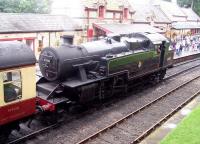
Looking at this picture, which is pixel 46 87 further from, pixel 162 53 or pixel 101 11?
pixel 101 11

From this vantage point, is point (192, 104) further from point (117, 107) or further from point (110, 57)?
point (110, 57)

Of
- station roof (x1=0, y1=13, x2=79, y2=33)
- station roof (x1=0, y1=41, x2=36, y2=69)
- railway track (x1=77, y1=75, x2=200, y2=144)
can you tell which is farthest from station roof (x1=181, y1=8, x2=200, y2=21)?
station roof (x1=0, y1=41, x2=36, y2=69)

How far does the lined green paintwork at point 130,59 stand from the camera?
13.1 m

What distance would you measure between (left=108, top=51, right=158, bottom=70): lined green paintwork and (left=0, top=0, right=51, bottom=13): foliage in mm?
17202

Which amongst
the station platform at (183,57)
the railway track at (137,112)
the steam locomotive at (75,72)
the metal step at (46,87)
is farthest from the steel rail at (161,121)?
the station platform at (183,57)

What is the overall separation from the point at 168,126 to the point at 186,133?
156 centimetres

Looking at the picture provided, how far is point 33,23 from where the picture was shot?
76.5ft

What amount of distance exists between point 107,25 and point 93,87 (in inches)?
687

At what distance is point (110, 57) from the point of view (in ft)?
43.2

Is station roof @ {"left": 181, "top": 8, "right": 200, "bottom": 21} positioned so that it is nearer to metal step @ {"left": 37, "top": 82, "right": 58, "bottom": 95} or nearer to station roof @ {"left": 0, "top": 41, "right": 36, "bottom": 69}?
metal step @ {"left": 37, "top": 82, "right": 58, "bottom": 95}

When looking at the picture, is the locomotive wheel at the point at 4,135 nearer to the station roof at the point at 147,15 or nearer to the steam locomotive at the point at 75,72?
the steam locomotive at the point at 75,72

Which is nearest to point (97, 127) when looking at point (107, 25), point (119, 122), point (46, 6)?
point (119, 122)

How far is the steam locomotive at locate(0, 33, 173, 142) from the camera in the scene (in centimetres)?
888

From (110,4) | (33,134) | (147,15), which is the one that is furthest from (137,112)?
(147,15)
